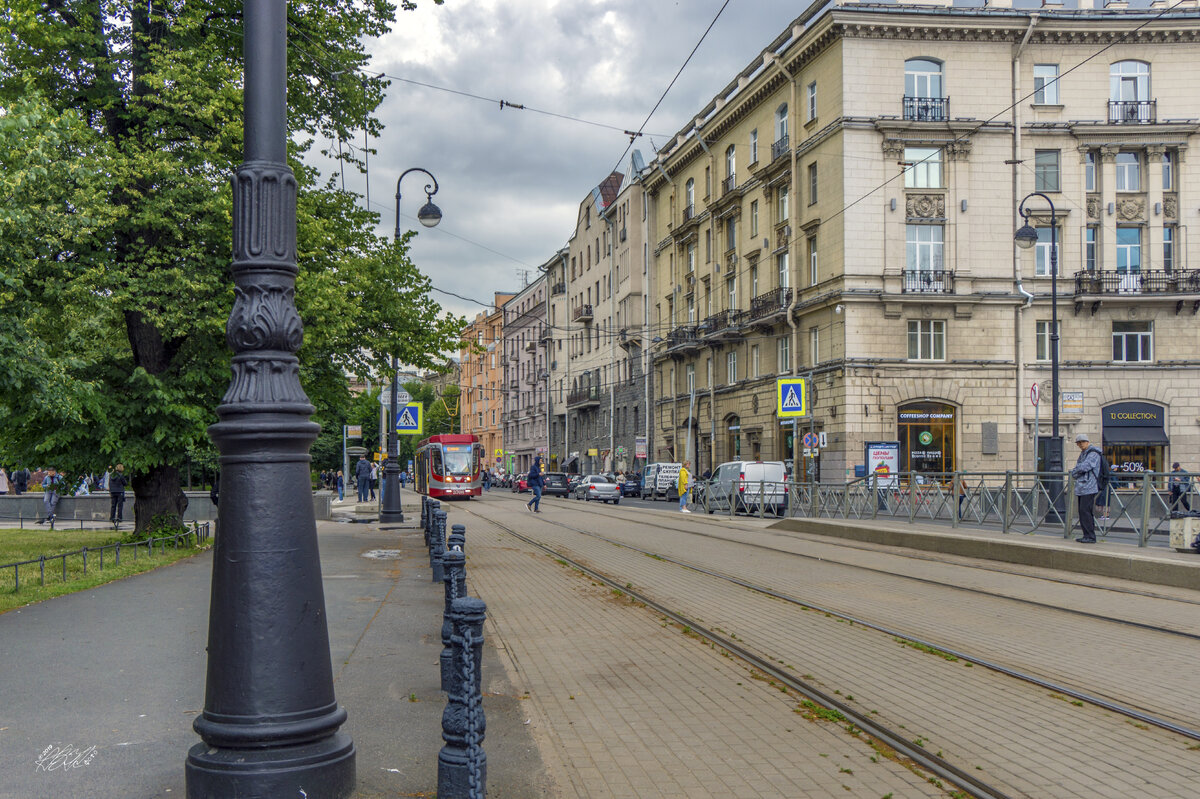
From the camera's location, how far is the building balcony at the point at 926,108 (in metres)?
39.2

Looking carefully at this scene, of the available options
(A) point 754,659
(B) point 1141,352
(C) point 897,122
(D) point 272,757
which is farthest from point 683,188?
(D) point 272,757

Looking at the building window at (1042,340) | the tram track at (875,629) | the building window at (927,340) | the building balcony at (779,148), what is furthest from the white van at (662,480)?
the tram track at (875,629)

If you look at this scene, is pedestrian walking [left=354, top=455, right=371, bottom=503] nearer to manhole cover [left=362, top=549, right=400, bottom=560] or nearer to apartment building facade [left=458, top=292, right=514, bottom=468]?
manhole cover [left=362, top=549, right=400, bottom=560]

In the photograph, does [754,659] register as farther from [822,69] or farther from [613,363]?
[613,363]

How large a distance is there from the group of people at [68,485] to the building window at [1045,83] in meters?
33.8

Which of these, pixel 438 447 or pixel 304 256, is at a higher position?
pixel 304 256

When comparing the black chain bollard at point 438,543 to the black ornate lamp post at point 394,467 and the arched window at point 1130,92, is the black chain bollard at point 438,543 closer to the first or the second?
the black ornate lamp post at point 394,467

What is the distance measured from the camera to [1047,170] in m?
39.5

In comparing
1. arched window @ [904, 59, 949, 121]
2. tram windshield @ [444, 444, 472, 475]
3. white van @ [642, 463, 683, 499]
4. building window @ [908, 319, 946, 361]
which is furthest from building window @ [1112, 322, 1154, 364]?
tram windshield @ [444, 444, 472, 475]

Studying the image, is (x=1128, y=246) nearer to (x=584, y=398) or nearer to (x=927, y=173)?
(x=927, y=173)

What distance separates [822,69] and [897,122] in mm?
3982

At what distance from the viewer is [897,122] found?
1522 inches

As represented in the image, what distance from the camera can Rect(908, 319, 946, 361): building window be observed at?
128ft

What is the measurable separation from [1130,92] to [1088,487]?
29.6 m
